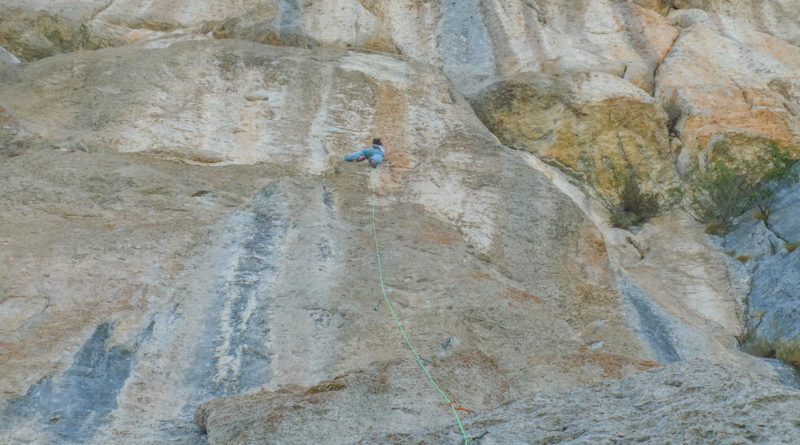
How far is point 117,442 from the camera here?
4.95 m

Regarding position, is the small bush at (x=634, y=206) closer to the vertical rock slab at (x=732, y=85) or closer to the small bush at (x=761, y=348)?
the vertical rock slab at (x=732, y=85)

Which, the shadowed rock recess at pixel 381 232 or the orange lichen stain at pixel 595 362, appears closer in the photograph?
the shadowed rock recess at pixel 381 232

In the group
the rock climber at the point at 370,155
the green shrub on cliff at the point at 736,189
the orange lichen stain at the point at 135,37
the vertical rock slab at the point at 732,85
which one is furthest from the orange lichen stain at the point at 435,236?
the orange lichen stain at the point at 135,37

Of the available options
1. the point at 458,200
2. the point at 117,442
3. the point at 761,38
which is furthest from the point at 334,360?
the point at 761,38

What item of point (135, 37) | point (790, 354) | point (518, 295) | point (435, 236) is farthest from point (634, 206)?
point (135, 37)

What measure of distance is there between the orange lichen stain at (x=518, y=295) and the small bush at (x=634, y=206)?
5293 millimetres

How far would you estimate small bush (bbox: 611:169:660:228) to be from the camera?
1275cm

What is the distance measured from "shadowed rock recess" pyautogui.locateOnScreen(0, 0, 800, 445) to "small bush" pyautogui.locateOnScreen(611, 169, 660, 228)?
251mm

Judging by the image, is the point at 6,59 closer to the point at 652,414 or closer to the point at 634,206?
the point at 634,206

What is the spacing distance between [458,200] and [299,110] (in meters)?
3.02

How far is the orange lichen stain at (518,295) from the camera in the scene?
7.59 meters

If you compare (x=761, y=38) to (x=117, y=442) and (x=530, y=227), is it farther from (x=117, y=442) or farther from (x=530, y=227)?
(x=117, y=442)

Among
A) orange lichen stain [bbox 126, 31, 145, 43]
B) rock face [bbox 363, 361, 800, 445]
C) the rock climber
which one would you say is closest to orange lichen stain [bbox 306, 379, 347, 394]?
rock face [bbox 363, 361, 800, 445]

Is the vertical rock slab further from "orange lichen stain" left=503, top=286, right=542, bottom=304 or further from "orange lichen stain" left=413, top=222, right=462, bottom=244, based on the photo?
"orange lichen stain" left=503, top=286, right=542, bottom=304
